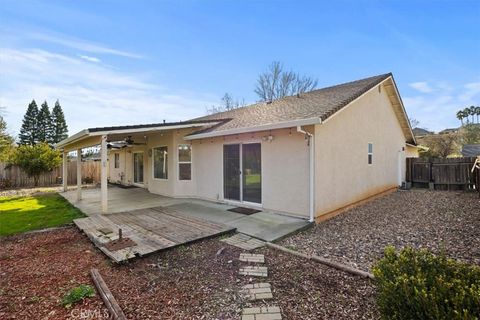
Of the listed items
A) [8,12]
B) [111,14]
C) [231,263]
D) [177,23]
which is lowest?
[231,263]

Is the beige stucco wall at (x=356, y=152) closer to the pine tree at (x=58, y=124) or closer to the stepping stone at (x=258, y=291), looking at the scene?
the stepping stone at (x=258, y=291)

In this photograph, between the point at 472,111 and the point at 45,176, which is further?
the point at 472,111

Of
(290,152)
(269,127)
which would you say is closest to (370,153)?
(290,152)

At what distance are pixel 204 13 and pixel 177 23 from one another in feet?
3.86

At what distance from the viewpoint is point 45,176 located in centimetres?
1842

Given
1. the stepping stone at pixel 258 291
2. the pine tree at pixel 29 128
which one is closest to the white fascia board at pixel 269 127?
the stepping stone at pixel 258 291

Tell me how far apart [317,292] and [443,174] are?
43.3 ft

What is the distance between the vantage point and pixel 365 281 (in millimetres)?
3779

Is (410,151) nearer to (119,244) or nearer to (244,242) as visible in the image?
(244,242)

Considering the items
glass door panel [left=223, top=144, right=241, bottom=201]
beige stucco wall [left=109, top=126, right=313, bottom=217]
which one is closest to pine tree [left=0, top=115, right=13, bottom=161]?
beige stucco wall [left=109, top=126, right=313, bottom=217]

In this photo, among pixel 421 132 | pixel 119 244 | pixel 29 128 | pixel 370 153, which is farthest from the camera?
pixel 29 128

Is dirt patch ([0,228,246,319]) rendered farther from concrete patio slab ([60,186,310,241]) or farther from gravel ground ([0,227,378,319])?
concrete patio slab ([60,186,310,241])

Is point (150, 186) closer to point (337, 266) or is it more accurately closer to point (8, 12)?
point (8, 12)

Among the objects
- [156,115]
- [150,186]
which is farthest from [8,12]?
[156,115]
